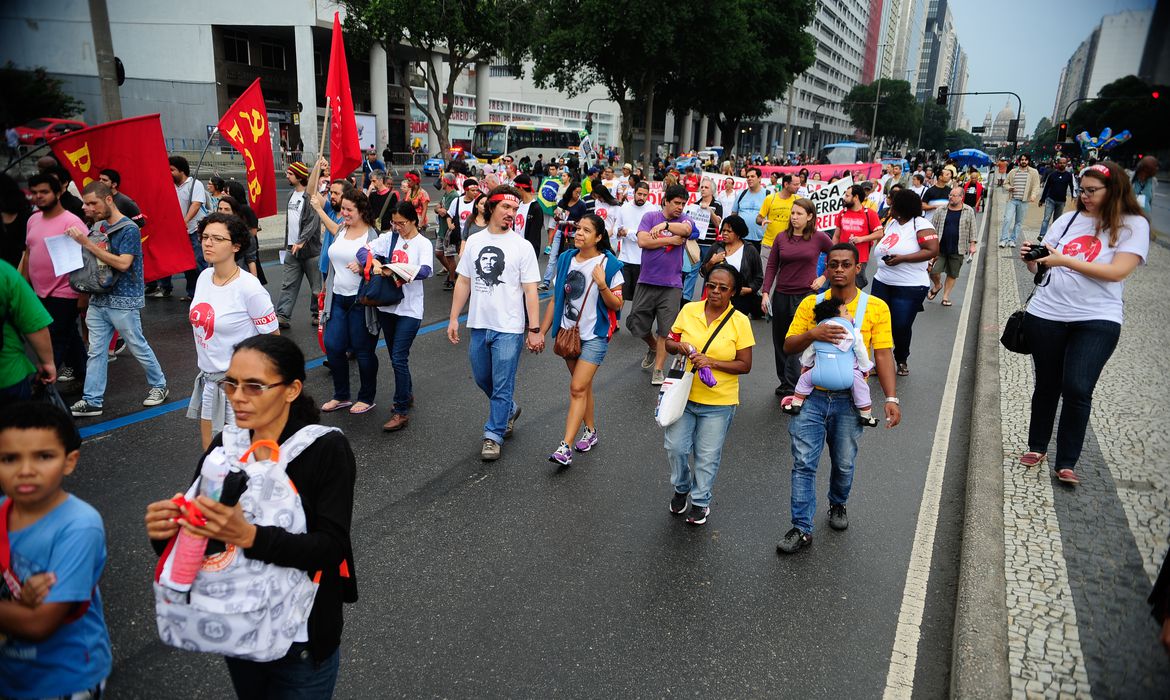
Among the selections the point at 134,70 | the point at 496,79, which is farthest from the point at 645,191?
the point at 496,79

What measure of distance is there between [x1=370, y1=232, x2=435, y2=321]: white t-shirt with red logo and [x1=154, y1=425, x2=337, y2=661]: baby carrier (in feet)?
12.6

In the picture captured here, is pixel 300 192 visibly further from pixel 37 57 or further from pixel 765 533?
pixel 37 57

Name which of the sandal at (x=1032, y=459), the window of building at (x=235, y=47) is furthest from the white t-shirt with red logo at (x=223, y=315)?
the window of building at (x=235, y=47)

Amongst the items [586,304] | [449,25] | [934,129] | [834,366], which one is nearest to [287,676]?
[834,366]

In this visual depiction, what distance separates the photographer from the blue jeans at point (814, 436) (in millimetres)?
3984

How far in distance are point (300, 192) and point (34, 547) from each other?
22.6ft

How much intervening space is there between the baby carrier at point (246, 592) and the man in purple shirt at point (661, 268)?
17.4 feet

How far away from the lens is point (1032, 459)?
513 cm

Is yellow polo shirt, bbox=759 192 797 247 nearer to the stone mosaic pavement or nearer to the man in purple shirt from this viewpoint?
the man in purple shirt

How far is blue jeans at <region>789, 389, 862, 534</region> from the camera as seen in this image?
3984 millimetres

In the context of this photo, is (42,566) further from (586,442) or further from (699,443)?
(586,442)

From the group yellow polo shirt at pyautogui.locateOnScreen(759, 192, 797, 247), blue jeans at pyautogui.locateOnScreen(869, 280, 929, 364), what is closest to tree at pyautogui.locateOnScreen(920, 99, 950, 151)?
yellow polo shirt at pyautogui.locateOnScreen(759, 192, 797, 247)

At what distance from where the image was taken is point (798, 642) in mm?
3357

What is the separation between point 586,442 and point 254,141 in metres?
5.32
